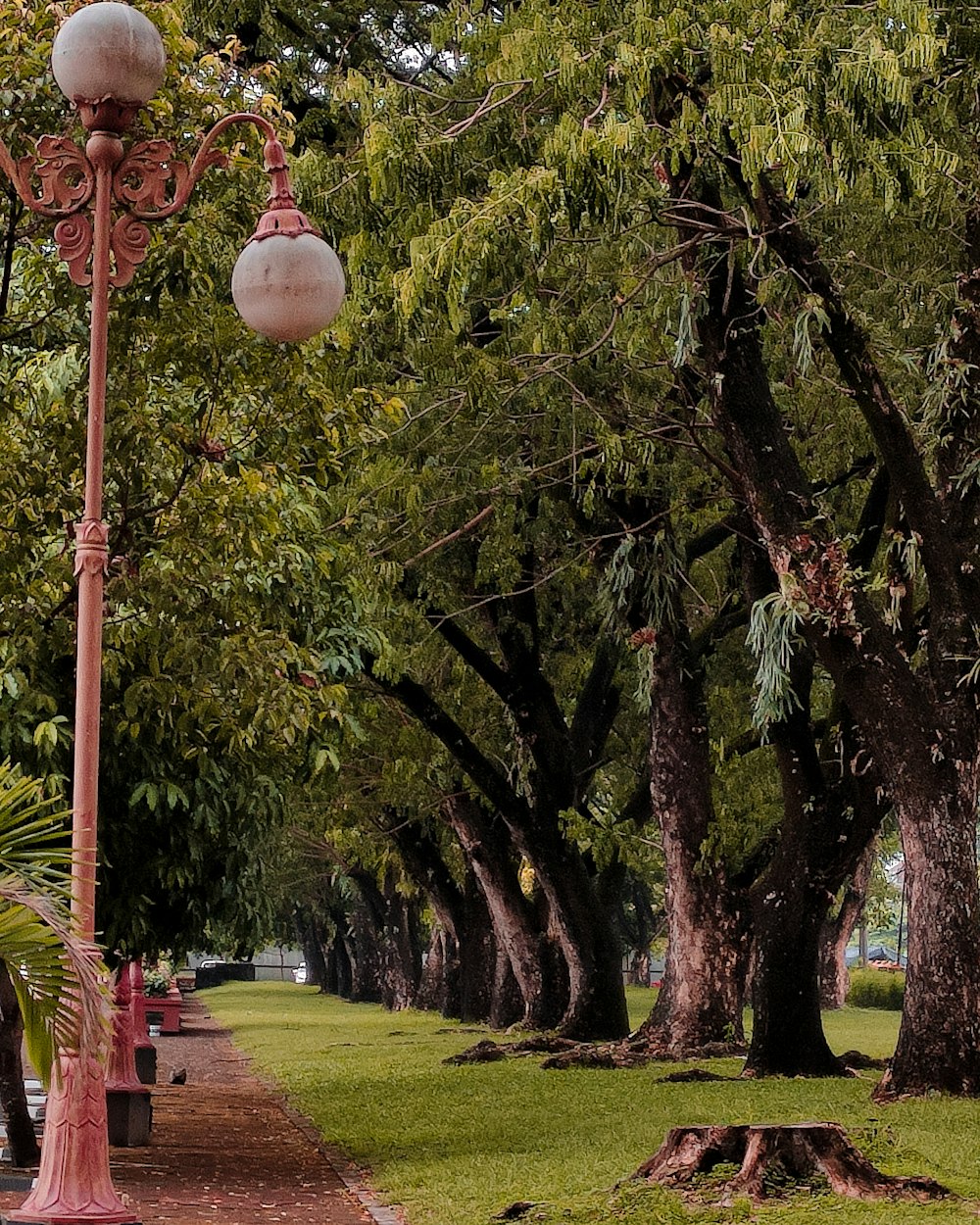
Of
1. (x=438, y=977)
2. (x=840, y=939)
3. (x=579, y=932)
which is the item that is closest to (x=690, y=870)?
(x=579, y=932)

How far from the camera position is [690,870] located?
21.0m

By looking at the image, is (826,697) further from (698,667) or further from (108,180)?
(108,180)

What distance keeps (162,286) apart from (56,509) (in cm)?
137

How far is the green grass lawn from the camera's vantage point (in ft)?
31.3

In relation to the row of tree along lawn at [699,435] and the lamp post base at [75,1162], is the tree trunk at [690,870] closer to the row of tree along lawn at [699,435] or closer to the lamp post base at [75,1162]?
the row of tree along lawn at [699,435]

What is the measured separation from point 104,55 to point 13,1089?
732cm

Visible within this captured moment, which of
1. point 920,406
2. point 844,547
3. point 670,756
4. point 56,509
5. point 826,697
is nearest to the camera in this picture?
point 56,509

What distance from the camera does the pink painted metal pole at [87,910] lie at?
6.62m

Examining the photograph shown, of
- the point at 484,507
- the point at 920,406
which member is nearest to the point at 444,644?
the point at 484,507

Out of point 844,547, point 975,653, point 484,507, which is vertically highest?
point 484,507

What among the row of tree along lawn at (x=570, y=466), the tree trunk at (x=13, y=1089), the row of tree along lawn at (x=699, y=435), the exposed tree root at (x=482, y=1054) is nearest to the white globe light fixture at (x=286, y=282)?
the row of tree along lawn at (x=570, y=466)

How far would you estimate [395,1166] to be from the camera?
13.6 meters

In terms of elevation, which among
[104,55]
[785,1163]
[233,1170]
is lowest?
[233,1170]

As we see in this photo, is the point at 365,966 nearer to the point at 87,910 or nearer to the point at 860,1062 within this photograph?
the point at 860,1062
